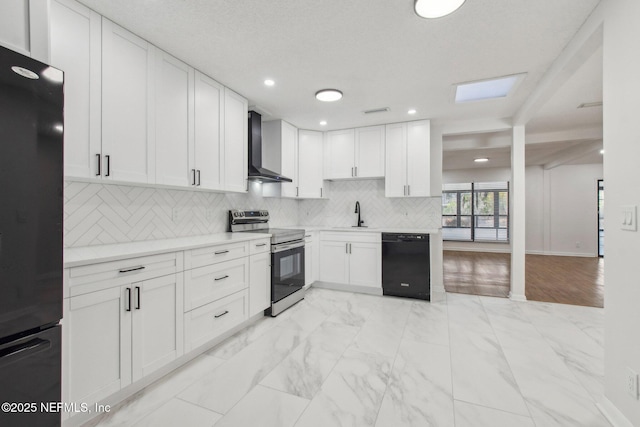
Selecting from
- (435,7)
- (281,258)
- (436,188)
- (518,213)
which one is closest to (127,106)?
(281,258)

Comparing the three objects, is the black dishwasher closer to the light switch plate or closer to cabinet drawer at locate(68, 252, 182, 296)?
the light switch plate

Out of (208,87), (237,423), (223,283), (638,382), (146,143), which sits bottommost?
(237,423)

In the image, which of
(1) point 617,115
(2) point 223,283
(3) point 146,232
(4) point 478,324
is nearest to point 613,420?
(4) point 478,324

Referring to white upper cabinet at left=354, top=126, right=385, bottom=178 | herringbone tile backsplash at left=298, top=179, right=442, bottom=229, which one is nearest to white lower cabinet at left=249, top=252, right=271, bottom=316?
herringbone tile backsplash at left=298, top=179, right=442, bottom=229

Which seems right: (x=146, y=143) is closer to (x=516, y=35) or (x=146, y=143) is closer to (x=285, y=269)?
(x=285, y=269)

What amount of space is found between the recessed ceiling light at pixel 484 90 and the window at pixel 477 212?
20.7 ft

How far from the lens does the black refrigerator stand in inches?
36.4

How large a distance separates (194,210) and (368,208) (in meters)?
2.72

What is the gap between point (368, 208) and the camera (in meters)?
4.68

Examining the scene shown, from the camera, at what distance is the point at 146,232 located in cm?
245

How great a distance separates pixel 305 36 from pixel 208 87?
116 cm

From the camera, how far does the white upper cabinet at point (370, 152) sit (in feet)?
14.0

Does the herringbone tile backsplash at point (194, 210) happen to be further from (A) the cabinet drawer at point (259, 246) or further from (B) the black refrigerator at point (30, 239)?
(B) the black refrigerator at point (30, 239)

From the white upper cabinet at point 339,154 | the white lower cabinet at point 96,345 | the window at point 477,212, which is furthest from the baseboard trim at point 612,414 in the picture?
the window at point 477,212
